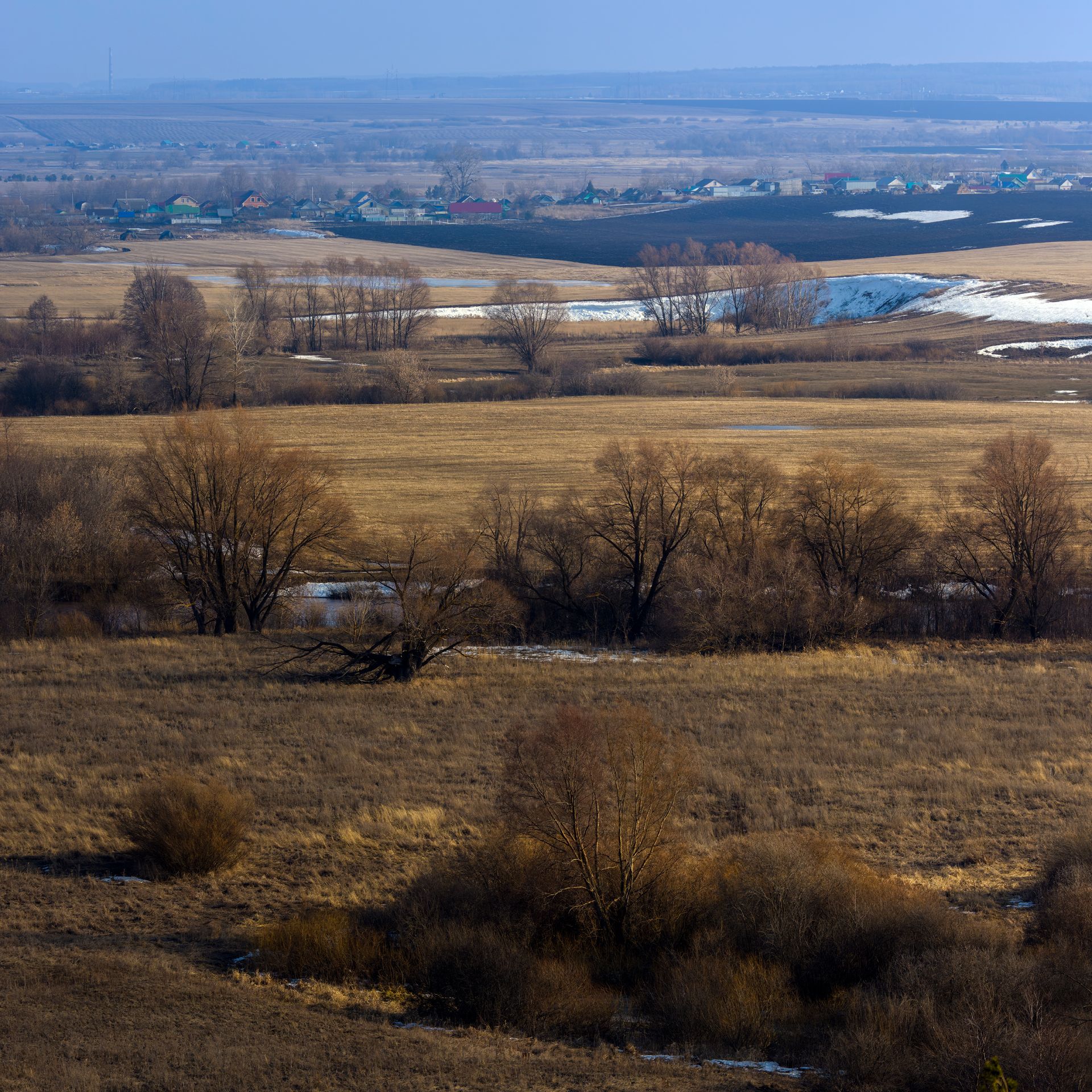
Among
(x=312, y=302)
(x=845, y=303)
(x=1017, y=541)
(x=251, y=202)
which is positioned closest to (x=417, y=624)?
(x=1017, y=541)

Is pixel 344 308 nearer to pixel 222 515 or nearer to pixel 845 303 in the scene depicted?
pixel 845 303

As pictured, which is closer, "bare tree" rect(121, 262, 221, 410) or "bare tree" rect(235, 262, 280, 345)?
"bare tree" rect(121, 262, 221, 410)

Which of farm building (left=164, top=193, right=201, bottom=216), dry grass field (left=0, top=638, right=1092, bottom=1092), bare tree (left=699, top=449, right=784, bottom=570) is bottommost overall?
dry grass field (left=0, top=638, right=1092, bottom=1092)

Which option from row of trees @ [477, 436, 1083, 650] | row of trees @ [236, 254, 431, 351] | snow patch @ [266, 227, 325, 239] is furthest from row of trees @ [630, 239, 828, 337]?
snow patch @ [266, 227, 325, 239]

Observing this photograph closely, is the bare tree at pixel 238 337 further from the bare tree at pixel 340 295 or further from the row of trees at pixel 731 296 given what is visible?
the row of trees at pixel 731 296

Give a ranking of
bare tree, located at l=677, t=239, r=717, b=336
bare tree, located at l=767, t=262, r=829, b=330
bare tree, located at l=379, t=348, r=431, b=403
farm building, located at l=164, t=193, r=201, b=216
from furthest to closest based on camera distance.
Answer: farm building, located at l=164, t=193, r=201, b=216 < bare tree, located at l=767, t=262, r=829, b=330 < bare tree, located at l=677, t=239, r=717, b=336 < bare tree, located at l=379, t=348, r=431, b=403

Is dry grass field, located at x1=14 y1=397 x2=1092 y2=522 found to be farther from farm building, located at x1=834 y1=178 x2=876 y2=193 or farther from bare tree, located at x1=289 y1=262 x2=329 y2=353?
farm building, located at x1=834 y1=178 x2=876 y2=193

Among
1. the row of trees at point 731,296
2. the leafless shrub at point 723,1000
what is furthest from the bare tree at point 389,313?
the leafless shrub at point 723,1000
